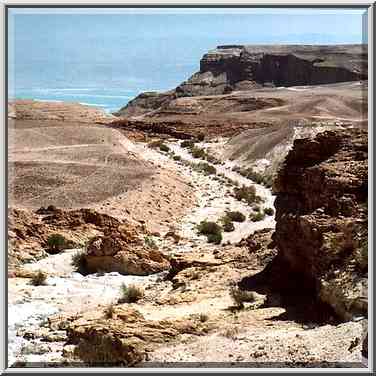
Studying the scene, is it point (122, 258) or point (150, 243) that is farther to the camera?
point (150, 243)

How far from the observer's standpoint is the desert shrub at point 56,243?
1543cm

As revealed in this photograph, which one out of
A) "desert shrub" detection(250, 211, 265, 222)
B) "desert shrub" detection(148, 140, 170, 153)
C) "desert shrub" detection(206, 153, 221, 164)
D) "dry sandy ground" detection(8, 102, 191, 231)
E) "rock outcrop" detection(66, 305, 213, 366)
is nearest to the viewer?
"rock outcrop" detection(66, 305, 213, 366)

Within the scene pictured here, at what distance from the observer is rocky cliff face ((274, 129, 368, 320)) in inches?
322

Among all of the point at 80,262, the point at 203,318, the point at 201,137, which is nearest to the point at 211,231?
the point at 80,262

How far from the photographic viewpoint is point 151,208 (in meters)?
20.4

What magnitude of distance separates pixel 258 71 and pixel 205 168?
246 ft

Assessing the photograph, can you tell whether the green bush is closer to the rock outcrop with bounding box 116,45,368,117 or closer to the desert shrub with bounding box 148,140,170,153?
the desert shrub with bounding box 148,140,170,153

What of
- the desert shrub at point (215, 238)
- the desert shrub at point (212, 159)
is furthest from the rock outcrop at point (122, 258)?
the desert shrub at point (212, 159)

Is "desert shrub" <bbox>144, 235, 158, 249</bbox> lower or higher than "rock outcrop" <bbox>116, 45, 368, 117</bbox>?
lower

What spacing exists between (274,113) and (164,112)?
16135 mm

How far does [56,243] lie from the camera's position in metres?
15.5

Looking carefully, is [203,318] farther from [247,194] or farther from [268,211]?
[247,194]

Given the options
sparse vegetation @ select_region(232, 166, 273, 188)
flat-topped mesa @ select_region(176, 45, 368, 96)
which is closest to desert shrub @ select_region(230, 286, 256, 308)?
sparse vegetation @ select_region(232, 166, 273, 188)

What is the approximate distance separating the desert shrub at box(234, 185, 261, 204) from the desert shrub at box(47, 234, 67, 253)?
344 inches
